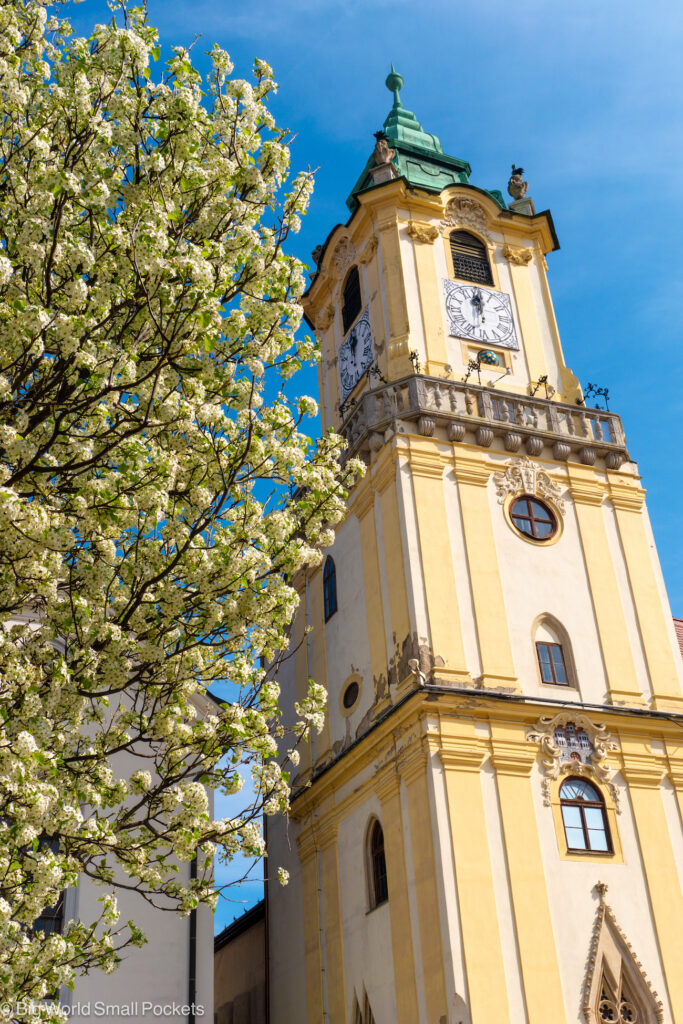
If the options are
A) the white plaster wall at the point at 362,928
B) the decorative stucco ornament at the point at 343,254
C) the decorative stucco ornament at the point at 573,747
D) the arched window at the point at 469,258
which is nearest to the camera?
the white plaster wall at the point at 362,928

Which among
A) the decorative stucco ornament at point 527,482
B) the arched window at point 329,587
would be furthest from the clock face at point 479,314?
the arched window at point 329,587

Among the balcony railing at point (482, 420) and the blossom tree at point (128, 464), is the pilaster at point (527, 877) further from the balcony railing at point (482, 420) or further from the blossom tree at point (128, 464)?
the blossom tree at point (128, 464)

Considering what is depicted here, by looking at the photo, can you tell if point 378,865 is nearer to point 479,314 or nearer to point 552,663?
point 552,663

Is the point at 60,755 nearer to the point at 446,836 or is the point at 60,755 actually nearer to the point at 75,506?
the point at 75,506

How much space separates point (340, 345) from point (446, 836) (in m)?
14.8

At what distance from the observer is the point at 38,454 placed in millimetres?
8492

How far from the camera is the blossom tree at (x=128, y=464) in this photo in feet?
27.9

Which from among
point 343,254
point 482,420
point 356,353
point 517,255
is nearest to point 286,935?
point 482,420

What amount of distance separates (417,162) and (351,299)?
457cm

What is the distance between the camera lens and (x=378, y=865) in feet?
69.2

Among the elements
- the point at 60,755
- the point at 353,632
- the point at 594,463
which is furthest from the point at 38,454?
the point at 594,463

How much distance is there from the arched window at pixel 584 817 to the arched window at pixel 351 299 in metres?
14.0

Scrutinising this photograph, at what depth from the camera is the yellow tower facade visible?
18859mm

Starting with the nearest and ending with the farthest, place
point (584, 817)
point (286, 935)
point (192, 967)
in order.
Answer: point (192, 967) < point (584, 817) < point (286, 935)
